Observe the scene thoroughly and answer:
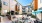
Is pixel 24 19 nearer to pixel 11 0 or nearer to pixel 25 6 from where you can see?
pixel 25 6

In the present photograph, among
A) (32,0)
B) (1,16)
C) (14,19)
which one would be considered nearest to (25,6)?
(32,0)

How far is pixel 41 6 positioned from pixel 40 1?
0.07m

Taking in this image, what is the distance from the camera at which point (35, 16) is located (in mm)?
1004

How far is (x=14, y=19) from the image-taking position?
103 cm

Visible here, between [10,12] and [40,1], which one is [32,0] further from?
[10,12]

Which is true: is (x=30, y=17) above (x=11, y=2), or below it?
below

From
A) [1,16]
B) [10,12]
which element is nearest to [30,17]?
[10,12]

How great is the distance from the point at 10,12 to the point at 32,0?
0.34 meters

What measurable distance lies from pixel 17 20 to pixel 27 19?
5.3 inches

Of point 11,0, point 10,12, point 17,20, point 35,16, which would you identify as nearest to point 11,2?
point 11,0

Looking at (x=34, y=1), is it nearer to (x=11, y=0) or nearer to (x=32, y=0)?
(x=32, y=0)

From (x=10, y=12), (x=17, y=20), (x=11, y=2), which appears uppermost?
(x=11, y=2)

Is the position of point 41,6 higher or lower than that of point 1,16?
higher

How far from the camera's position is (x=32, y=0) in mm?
1014
